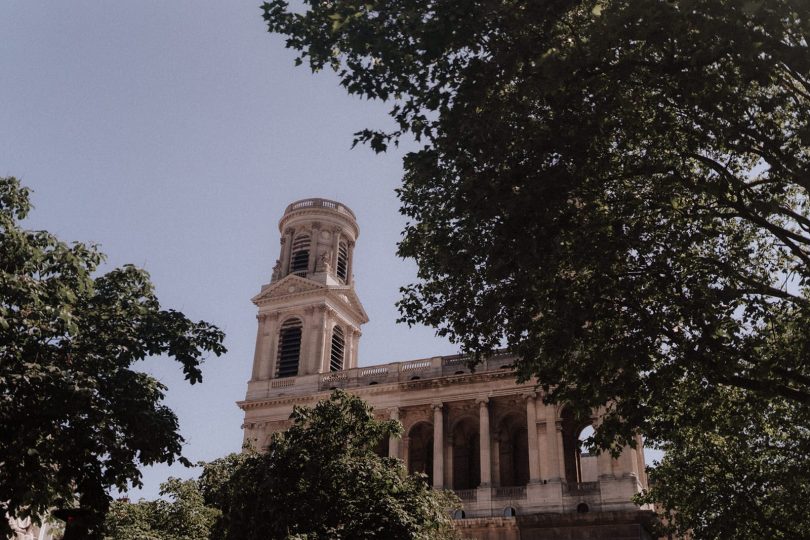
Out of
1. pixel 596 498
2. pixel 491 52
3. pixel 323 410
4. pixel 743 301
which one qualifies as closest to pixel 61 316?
pixel 323 410

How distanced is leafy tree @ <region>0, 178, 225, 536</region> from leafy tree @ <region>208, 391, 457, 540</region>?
7.12ft

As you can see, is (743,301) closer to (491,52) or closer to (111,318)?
(491,52)

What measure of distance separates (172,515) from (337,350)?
20954 mm

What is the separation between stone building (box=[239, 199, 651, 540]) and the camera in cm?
3281

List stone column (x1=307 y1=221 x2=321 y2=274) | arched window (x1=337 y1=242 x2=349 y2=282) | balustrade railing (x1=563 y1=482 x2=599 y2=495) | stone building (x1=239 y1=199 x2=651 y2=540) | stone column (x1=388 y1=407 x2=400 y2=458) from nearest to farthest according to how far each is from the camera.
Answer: stone building (x1=239 y1=199 x2=651 y2=540) < balustrade railing (x1=563 y1=482 x2=599 y2=495) < stone column (x1=388 y1=407 x2=400 y2=458) < stone column (x1=307 y1=221 x2=321 y2=274) < arched window (x1=337 y1=242 x2=349 y2=282)

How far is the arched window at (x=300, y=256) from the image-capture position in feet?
150

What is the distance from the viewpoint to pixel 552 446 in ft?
114

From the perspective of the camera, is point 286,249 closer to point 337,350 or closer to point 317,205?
point 317,205

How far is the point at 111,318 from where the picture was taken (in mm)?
15766

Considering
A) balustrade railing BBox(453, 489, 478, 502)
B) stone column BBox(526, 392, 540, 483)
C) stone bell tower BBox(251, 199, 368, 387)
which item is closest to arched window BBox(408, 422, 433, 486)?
balustrade railing BBox(453, 489, 478, 502)

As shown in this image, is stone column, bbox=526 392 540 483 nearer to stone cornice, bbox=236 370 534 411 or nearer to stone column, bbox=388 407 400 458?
stone cornice, bbox=236 370 534 411

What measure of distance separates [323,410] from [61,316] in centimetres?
663

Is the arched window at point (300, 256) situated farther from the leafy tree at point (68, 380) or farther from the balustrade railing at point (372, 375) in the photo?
the leafy tree at point (68, 380)

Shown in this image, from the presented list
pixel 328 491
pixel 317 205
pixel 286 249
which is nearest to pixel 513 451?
pixel 286 249
